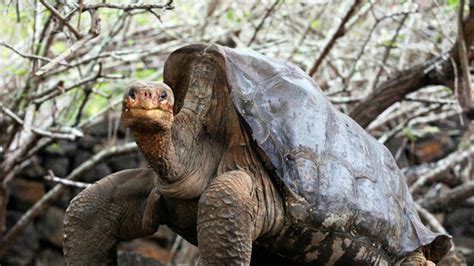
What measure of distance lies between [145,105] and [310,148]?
691mm

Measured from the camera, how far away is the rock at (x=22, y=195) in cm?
705

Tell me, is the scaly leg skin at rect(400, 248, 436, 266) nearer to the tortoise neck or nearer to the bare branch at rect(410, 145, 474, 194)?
the tortoise neck

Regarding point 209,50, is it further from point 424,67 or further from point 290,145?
point 424,67

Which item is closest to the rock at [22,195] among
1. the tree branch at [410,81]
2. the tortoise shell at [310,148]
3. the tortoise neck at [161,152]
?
the tree branch at [410,81]

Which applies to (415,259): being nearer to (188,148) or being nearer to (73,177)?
(188,148)

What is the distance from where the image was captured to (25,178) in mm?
7129

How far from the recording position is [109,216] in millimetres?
2770

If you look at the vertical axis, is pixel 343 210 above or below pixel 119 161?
above

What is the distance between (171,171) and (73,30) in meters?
0.88

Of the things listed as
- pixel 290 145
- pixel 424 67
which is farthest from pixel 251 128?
pixel 424 67

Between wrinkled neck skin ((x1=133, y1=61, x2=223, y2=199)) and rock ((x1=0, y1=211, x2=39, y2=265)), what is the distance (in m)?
4.76

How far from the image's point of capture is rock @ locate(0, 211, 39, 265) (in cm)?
698

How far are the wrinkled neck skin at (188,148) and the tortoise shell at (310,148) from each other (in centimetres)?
12

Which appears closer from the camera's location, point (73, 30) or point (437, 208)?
point (73, 30)
